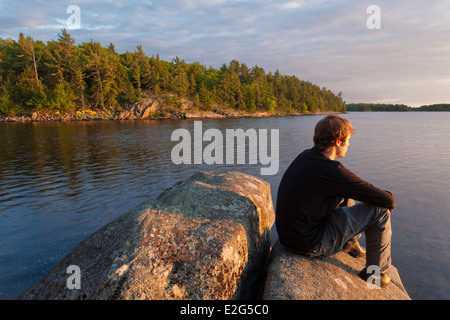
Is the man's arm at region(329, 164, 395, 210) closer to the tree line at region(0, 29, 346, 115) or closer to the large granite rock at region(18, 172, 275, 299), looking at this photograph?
the large granite rock at region(18, 172, 275, 299)

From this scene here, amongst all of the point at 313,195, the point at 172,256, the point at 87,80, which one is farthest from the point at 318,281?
the point at 87,80

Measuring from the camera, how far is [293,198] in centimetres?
369

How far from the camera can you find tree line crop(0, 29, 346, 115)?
2943 inches

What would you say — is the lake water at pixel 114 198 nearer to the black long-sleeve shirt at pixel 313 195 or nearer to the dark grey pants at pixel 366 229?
the dark grey pants at pixel 366 229

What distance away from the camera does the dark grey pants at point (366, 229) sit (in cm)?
371

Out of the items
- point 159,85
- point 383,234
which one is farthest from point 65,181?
point 159,85

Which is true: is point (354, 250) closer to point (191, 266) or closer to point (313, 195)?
point (313, 195)

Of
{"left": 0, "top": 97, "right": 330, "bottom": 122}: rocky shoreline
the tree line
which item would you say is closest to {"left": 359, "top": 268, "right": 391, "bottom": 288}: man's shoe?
{"left": 0, "top": 97, "right": 330, "bottom": 122}: rocky shoreline

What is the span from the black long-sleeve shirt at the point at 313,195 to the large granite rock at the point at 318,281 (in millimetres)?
294

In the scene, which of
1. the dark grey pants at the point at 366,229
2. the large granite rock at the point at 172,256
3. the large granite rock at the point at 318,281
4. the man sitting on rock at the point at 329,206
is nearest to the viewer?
the large granite rock at the point at 172,256

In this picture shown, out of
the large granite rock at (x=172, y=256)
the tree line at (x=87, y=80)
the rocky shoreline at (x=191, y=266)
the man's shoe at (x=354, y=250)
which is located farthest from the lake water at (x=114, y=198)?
the tree line at (x=87, y=80)

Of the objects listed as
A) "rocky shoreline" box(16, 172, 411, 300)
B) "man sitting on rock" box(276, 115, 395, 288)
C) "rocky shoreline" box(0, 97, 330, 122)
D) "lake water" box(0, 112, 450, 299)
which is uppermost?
"rocky shoreline" box(0, 97, 330, 122)

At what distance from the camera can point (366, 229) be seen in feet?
12.7

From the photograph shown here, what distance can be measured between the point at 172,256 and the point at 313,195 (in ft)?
7.55
